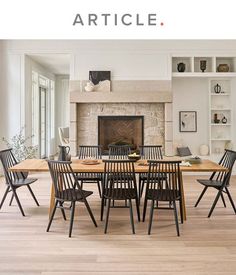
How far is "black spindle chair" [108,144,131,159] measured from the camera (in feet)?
16.7

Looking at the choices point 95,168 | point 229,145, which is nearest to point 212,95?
point 229,145

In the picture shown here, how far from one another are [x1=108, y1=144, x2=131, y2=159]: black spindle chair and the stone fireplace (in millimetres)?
1841

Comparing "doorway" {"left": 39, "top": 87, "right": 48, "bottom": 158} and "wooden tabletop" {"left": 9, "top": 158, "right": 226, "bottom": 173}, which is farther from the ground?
"doorway" {"left": 39, "top": 87, "right": 48, "bottom": 158}

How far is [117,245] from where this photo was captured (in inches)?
123

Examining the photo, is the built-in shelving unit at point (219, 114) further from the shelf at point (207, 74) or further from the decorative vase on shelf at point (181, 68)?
the decorative vase on shelf at point (181, 68)

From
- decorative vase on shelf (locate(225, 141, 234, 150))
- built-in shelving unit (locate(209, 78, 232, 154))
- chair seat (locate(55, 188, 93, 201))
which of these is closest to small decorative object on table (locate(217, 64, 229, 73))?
built-in shelving unit (locate(209, 78, 232, 154))

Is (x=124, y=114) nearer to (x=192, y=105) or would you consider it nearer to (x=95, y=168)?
(x=192, y=105)

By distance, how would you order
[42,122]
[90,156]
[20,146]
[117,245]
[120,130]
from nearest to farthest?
[117,245] < [90,156] < [20,146] < [120,130] < [42,122]

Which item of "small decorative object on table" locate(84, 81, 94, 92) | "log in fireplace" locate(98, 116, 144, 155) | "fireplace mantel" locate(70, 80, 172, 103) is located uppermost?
"small decorative object on table" locate(84, 81, 94, 92)

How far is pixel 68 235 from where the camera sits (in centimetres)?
340

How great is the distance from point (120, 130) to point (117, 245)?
4.13 meters

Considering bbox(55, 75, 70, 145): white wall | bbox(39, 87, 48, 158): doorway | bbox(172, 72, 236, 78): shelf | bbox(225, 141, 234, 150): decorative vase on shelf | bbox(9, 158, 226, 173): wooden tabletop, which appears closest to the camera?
bbox(9, 158, 226, 173): wooden tabletop

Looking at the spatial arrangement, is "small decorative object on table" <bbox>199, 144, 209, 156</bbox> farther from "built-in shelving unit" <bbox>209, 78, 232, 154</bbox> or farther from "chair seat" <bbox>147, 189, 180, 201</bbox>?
"chair seat" <bbox>147, 189, 180, 201</bbox>
